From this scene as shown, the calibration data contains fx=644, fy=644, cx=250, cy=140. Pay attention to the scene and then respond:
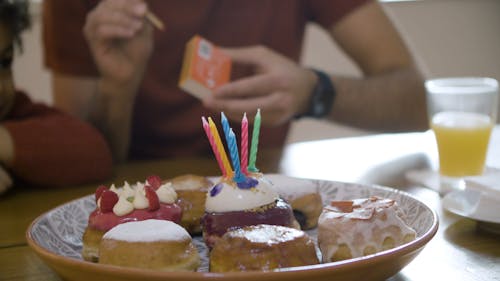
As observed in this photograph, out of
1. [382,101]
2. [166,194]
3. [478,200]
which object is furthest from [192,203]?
[382,101]

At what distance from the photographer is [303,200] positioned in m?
0.87

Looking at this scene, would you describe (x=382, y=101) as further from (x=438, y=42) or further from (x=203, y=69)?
(x=438, y=42)

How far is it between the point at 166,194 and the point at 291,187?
0.58ft

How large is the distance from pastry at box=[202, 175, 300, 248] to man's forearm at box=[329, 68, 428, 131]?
1153 millimetres

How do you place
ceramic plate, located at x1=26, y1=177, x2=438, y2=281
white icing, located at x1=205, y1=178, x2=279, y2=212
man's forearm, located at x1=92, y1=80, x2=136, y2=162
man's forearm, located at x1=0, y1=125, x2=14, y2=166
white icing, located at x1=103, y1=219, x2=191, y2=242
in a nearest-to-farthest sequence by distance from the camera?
1. ceramic plate, located at x1=26, y1=177, x2=438, y2=281
2. white icing, located at x1=103, y1=219, x2=191, y2=242
3. white icing, located at x1=205, y1=178, x2=279, y2=212
4. man's forearm, located at x1=0, y1=125, x2=14, y2=166
5. man's forearm, located at x1=92, y1=80, x2=136, y2=162

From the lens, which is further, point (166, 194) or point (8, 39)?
point (8, 39)

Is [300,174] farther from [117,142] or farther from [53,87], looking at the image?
[53,87]

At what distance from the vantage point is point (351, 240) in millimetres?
676

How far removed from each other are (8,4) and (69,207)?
653mm

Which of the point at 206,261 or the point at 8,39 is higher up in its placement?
the point at 8,39

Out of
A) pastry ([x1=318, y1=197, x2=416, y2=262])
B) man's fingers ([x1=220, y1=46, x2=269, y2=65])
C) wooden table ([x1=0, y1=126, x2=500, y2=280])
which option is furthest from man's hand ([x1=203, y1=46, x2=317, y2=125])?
pastry ([x1=318, y1=197, x2=416, y2=262])

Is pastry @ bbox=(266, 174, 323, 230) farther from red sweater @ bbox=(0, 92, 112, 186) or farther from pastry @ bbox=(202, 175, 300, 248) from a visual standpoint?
red sweater @ bbox=(0, 92, 112, 186)

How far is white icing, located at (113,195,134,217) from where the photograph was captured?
2.50ft

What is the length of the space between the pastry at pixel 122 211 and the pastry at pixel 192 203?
5 cm
